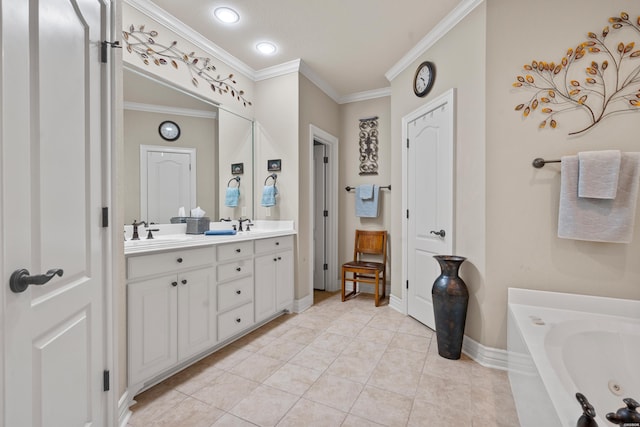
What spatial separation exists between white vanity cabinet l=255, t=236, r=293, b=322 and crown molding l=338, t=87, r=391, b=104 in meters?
2.14

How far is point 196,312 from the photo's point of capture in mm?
2004

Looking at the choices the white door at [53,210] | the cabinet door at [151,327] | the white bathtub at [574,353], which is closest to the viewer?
the white door at [53,210]

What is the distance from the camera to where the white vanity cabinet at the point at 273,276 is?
2.63m

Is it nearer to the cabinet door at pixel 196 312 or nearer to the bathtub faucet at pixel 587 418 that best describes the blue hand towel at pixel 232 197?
the cabinet door at pixel 196 312

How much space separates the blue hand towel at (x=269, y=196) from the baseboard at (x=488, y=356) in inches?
86.0

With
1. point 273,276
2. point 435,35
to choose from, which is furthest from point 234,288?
point 435,35

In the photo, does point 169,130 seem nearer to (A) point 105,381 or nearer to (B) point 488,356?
(A) point 105,381

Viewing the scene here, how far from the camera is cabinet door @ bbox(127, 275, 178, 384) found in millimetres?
1625

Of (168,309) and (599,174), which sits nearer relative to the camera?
(599,174)

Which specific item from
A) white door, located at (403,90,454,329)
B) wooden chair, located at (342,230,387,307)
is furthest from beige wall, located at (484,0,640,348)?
wooden chair, located at (342,230,387,307)

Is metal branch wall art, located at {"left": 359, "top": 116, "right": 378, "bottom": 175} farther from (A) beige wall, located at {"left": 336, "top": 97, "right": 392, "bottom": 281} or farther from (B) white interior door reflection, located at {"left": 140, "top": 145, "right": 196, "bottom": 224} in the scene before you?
(B) white interior door reflection, located at {"left": 140, "top": 145, "right": 196, "bottom": 224}

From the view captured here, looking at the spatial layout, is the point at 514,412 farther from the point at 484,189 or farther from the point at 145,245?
the point at 145,245

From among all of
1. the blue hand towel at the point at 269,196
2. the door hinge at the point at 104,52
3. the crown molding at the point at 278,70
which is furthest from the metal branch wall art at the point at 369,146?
the door hinge at the point at 104,52

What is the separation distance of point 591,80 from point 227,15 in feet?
8.43
